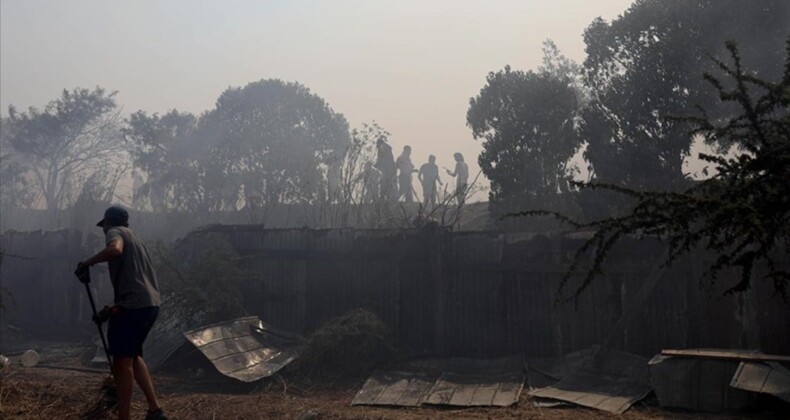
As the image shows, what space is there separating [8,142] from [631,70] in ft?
100

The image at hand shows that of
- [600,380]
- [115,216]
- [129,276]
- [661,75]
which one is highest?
[661,75]

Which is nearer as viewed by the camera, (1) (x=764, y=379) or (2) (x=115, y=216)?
(2) (x=115, y=216)

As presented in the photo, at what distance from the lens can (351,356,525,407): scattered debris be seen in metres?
8.51

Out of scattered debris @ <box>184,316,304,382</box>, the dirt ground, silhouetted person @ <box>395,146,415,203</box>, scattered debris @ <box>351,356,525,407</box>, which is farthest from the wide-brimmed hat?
silhouetted person @ <box>395,146,415,203</box>

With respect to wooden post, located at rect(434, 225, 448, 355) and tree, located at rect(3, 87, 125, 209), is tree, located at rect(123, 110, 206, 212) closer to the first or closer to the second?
tree, located at rect(3, 87, 125, 209)

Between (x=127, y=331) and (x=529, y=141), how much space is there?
479 inches

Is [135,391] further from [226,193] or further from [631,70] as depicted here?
[226,193]

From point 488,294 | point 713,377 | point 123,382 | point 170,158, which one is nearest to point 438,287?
point 488,294

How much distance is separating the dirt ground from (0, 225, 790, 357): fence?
1625 millimetres

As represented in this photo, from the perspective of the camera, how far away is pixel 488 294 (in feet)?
35.5

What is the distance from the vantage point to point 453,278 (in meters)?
11.1

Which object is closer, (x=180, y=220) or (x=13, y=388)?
(x=13, y=388)

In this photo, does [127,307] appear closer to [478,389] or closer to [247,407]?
[247,407]

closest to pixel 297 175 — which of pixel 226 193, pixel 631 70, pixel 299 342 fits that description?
pixel 226 193
